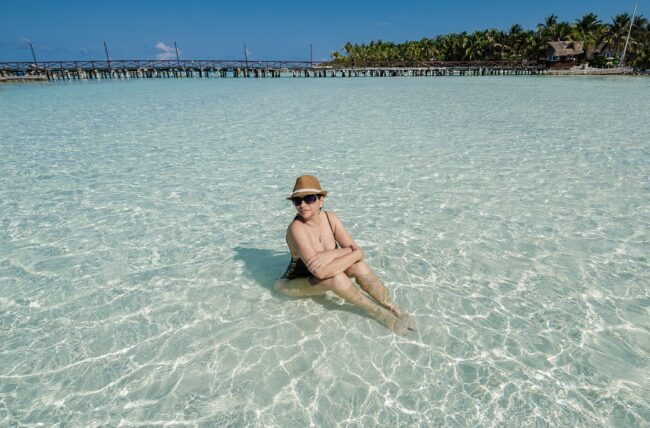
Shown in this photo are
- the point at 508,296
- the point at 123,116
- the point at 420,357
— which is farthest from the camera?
the point at 123,116

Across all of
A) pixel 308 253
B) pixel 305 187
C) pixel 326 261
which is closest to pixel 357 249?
pixel 326 261

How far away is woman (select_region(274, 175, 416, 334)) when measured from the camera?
3.48 metres

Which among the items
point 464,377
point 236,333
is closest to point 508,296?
point 464,377

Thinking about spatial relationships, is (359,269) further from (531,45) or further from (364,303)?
(531,45)

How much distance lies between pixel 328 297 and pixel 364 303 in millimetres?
651

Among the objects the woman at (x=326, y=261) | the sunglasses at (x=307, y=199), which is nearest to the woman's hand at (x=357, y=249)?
the woman at (x=326, y=261)

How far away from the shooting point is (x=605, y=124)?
14805 mm

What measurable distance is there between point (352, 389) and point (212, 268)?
104 inches

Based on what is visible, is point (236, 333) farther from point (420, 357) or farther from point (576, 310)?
point (576, 310)

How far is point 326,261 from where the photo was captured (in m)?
3.59

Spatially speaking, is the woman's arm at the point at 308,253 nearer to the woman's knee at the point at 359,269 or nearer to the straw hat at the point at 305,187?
the woman's knee at the point at 359,269

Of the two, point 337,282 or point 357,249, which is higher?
point 357,249

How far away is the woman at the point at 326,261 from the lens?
137 inches

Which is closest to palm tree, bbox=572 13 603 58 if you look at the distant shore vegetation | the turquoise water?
the distant shore vegetation
